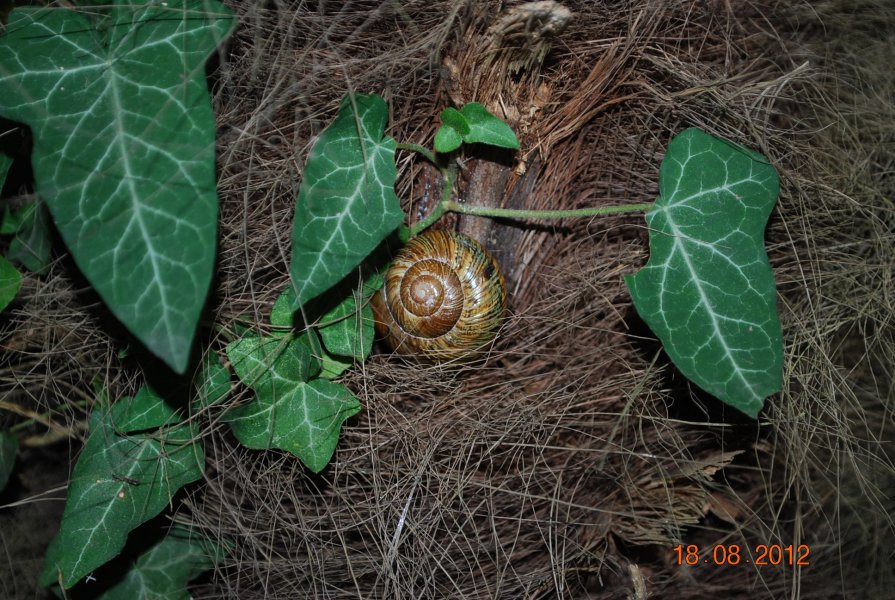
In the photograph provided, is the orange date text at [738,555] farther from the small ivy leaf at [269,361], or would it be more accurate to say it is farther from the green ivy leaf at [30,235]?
the green ivy leaf at [30,235]

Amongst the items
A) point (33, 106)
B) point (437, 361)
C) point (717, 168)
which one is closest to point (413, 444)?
point (437, 361)

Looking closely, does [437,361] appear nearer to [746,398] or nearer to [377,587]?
[377,587]

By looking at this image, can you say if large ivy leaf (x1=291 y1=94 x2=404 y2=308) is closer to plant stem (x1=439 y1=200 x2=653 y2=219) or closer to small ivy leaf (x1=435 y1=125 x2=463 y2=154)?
small ivy leaf (x1=435 y1=125 x2=463 y2=154)

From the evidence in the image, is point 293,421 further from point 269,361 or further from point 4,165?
point 4,165

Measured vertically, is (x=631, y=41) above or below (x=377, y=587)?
above

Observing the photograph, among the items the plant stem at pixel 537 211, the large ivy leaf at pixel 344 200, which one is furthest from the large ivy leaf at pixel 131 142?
the plant stem at pixel 537 211

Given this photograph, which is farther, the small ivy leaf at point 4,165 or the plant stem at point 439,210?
the plant stem at point 439,210
